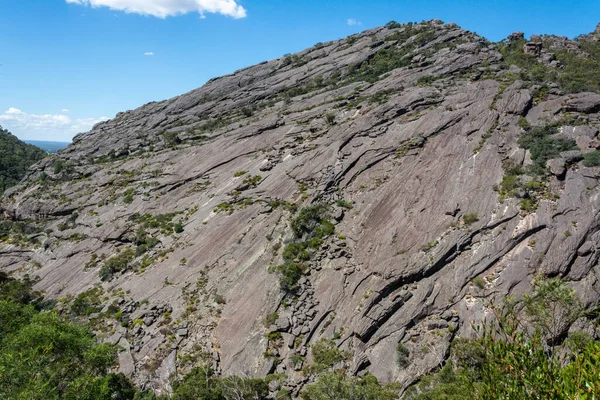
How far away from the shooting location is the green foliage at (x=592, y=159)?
28969 mm

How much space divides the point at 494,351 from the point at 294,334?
17401 mm

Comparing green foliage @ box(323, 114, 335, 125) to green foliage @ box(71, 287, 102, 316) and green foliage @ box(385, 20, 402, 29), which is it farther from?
green foliage @ box(385, 20, 402, 29)

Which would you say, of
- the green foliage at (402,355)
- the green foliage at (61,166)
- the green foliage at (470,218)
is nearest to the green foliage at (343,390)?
the green foliage at (402,355)

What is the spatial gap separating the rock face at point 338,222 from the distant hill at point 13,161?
33121 millimetres

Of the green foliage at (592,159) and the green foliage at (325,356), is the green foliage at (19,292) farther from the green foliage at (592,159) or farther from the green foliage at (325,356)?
the green foliage at (592,159)

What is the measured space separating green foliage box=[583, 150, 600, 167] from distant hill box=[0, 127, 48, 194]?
97290 mm

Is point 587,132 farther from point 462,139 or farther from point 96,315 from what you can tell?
point 96,315

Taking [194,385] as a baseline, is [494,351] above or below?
above

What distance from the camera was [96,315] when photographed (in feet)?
105

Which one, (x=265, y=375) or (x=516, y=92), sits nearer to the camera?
(x=265, y=375)

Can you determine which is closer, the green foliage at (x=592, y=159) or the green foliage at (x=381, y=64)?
the green foliage at (x=592, y=159)

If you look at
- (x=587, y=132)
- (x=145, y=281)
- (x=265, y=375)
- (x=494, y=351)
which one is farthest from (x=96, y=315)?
(x=587, y=132)

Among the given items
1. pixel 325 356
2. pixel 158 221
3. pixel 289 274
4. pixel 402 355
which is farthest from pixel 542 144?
pixel 158 221

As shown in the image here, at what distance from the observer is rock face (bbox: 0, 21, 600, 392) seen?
81.9 feet
